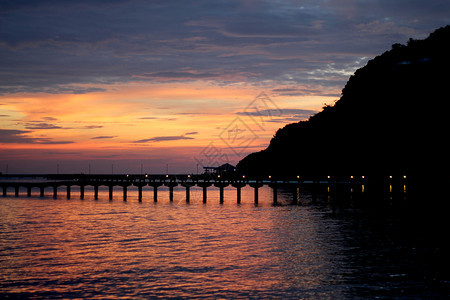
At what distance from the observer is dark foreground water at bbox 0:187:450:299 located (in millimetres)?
23984

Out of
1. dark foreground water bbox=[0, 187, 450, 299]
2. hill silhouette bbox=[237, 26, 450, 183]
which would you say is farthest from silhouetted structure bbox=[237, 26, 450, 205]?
dark foreground water bbox=[0, 187, 450, 299]

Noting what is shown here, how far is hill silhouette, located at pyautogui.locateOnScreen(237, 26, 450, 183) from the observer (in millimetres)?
81375

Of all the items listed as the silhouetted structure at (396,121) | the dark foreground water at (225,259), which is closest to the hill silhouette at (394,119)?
the silhouetted structure at (396,121)

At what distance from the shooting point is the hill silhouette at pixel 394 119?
81375 mm

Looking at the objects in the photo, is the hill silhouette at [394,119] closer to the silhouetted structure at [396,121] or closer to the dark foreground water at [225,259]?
the silhouetted structure at [396,121]

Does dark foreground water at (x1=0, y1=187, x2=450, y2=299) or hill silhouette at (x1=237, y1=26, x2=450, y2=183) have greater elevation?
hill silhouette at (x1=237, y1=26, x2=450, y2=183)

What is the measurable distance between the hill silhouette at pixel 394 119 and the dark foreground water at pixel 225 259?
30.0 m

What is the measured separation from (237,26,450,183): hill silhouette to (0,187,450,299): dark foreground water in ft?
98.5

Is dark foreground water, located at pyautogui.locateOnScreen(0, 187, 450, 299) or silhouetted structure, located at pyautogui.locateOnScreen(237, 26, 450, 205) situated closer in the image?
dark foreground water, located at pyautogui.locateOnScreen(0, 187, 450, 299)

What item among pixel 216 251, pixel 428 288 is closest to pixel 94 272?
pixel 216 251

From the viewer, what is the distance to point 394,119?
9469cm

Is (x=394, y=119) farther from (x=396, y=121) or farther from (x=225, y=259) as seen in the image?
(x=225, y=259)

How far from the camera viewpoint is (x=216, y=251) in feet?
117

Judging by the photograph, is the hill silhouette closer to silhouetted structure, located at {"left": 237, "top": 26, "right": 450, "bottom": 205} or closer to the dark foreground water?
silhouetted structure, located at {"left": 237, "top": 26, "right": 450, "bottom": 205}
